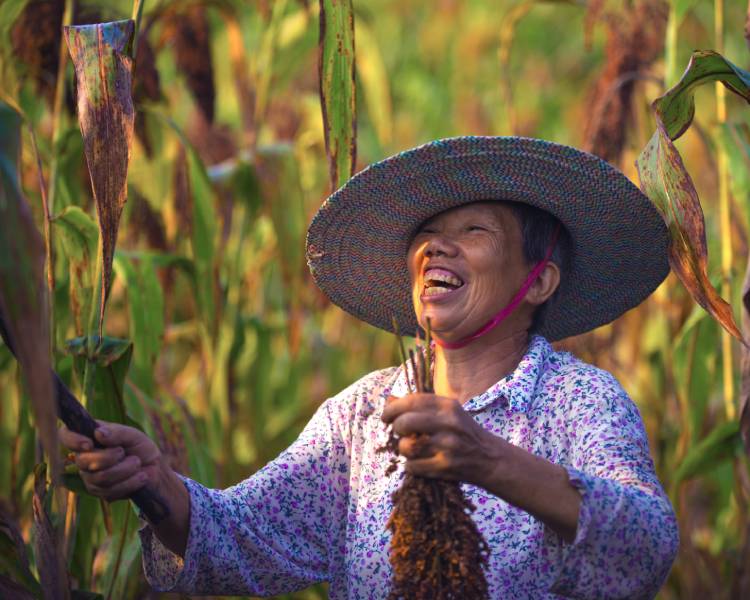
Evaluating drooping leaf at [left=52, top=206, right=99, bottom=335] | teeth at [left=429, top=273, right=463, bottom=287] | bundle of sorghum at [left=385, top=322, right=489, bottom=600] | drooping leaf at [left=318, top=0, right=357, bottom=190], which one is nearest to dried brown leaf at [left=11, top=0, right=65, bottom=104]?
drooping leaf at [left=52, top=206, right=99, bottom=335]

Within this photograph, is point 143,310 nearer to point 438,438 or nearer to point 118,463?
point 118,463

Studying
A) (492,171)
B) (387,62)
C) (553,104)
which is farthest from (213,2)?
(387,62)

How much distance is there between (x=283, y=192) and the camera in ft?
11.3

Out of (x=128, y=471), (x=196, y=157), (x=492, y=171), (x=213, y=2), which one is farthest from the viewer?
(x=213, y=2)

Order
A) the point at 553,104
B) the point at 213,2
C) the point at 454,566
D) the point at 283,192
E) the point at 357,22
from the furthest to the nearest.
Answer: the point at 553,104 → the point at 357,22 → the point at 283,192 → the point at 213,2 → the point at 454,566

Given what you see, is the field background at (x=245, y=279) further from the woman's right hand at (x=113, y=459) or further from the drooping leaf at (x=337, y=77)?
the drooping leaf at (x=337, y=77)

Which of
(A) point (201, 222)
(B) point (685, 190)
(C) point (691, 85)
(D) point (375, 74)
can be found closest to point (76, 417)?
(B) point (685, 190)

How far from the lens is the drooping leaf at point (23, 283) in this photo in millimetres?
1261

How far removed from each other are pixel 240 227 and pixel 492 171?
1.56 meters

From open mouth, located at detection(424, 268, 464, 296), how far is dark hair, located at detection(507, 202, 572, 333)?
0.15 meters

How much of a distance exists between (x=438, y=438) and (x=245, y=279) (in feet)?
7.90

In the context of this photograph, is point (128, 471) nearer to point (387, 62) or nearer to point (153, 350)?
point (153, 350)

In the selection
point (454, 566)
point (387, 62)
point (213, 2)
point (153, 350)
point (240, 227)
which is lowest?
point (454, 566)

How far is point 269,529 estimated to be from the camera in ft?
6.55
